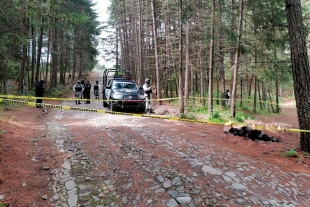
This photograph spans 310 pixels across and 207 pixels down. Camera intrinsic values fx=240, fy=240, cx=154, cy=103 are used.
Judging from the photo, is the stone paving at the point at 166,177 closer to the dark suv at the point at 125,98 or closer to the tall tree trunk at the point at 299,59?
the tall tree trunk at the point at 299,59

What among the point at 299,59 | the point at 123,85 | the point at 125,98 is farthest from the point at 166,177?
the point at 123,85

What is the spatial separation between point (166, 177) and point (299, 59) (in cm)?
487

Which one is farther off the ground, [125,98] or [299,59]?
[299,59]

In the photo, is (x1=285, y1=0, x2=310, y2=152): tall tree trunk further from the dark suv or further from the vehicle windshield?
the vehicle windshield

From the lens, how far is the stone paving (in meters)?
4.17

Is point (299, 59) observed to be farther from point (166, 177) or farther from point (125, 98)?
point (125, 98)

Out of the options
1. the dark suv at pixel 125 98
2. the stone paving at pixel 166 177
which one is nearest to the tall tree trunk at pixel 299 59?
the stone paving at pixel 166 177

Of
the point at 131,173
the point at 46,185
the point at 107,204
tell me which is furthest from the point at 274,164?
the point at 46,185

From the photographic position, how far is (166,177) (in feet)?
16.0

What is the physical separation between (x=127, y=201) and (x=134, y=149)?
2529 mm

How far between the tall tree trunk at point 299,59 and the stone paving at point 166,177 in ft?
6.67

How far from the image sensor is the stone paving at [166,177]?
164 inches

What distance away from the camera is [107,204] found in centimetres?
406

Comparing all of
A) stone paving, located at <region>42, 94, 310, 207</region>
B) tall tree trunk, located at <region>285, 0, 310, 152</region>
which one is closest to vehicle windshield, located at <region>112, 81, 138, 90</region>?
stone paving, located at <region>42, 94, 310, 207</region>
